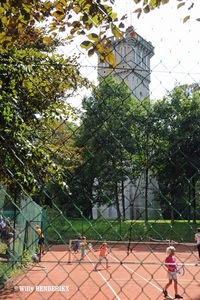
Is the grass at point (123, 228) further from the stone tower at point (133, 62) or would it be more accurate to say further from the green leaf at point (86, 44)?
the green leaf at point (86, 44)

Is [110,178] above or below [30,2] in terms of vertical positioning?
below

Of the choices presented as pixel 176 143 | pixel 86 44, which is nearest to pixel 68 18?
pixel 86 44

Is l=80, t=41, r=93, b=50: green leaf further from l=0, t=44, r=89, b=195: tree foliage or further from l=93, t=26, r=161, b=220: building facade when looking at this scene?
l=0, t=44, r=89, b=195: tree foliage

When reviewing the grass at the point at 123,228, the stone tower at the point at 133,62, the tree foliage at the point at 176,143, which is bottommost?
the grass at the point at 123,228

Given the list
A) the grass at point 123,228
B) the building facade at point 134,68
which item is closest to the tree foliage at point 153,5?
the building facade at point 134,68

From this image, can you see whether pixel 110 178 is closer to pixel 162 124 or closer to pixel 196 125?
pixel 162 124

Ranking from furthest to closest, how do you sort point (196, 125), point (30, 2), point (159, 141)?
point (196, 125), point (159, 141), point (30, 2)

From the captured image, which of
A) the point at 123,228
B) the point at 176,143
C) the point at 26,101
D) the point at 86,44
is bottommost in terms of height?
the point at 123,228

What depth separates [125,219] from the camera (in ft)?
6.33

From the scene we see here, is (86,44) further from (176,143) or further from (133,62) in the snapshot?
(176,143)

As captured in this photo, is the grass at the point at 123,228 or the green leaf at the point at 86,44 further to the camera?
the grass at the point at 123,228

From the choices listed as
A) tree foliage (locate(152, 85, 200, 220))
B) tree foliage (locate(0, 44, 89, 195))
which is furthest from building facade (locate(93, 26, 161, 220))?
tree foliage (locate(0, 44, 89, 195))

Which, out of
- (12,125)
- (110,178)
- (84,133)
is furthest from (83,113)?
(12,125)

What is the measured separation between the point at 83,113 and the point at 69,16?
1.73ft
